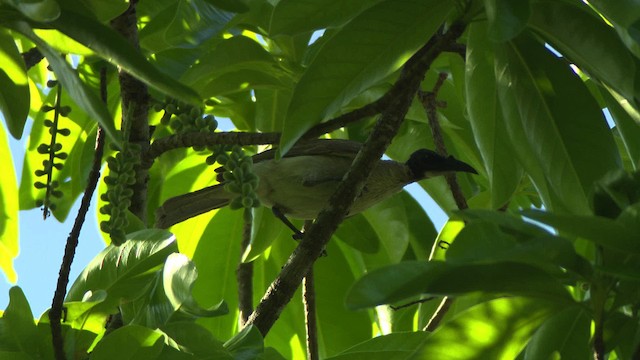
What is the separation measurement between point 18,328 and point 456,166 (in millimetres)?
2345

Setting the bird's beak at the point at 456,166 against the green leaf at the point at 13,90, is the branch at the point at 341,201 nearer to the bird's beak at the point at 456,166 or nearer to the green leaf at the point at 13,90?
the green leaf at the point at 13,90

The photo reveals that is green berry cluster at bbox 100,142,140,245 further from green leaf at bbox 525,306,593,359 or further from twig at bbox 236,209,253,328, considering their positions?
twig at bbox 236,209,253,328

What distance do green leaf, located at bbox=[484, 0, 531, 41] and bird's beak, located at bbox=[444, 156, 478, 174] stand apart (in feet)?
6.34

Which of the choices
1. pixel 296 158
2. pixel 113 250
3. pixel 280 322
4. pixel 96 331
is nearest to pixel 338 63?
pixel 113 250

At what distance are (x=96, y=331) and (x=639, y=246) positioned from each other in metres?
1.37

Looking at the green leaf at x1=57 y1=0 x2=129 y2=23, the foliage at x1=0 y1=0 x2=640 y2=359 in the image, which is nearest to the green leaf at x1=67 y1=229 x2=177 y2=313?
the foliage at x1=0 y1=0 x2=640 y2=359

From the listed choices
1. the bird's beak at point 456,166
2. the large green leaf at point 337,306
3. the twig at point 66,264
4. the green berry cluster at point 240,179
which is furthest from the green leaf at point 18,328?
the bird's beak at point 456,166

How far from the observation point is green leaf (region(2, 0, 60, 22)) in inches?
62.0

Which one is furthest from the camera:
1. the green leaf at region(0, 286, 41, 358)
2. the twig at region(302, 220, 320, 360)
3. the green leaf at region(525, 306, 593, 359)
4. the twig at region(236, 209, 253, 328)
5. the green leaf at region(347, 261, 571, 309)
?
the twig at region(236, 209, 253, 328)

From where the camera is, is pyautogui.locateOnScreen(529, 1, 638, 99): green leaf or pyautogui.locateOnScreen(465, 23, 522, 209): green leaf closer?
pyautogui.locateOnScreen(529, 1, 638, 99): green leaf

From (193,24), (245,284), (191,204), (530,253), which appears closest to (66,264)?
(193,24)

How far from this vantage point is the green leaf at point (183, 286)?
7.20 feet

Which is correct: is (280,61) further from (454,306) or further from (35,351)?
(35,351)

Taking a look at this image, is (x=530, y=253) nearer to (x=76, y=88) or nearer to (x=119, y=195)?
(x=76, y=88)
